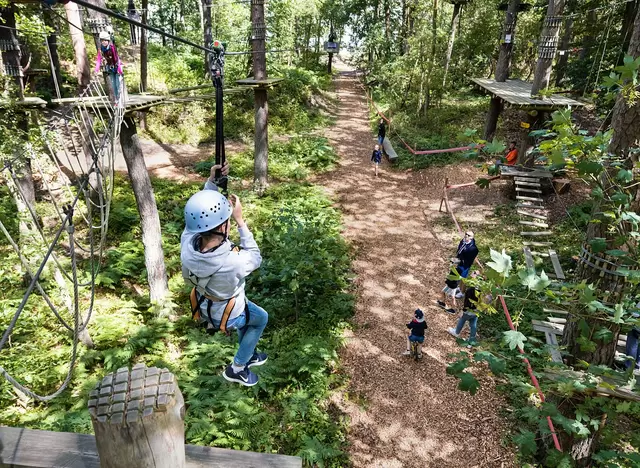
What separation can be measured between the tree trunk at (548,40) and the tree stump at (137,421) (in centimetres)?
1460

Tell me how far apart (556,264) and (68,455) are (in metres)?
11.3

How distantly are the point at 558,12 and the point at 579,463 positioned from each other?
44.7 ft

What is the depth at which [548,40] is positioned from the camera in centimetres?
1308

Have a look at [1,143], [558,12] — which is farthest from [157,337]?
[558,12]

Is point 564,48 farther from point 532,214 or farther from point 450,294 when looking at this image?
point 450,294

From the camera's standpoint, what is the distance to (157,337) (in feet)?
26.5

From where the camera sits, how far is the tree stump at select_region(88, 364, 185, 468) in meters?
1.29

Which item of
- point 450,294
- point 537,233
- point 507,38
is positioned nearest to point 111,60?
point 450,294

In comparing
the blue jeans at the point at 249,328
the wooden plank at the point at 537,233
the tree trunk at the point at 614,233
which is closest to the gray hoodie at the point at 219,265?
the blue jeans at the point at 249,328

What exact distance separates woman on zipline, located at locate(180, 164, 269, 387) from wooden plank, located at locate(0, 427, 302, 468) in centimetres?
166

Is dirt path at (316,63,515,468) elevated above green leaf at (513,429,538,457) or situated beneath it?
situated beneath

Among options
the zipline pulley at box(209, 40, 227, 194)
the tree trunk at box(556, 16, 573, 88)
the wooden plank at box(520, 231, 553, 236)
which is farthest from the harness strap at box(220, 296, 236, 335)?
the tree trunk at box(556, 16, 573, 88)

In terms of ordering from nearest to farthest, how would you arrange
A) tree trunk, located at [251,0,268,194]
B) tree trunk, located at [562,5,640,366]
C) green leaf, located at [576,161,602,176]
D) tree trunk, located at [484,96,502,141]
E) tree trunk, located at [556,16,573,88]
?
green leaf, located at [576,161,602,176]
tree trunk, located at [562,5,640,366]
tree trunk, located at [251,0,268,194]
tree trunk, located at [484,96,502,141]
tree trunk, located at [556,16,573,88]

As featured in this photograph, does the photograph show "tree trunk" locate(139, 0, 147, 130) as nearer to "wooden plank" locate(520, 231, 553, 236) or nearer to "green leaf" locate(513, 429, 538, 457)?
"wooden plank" locate(520, 231, 553, 236)
